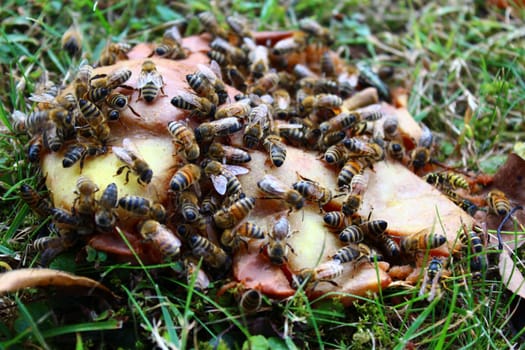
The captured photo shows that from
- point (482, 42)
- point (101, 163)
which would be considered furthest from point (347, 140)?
point (482, 42)

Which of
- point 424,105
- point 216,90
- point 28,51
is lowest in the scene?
point 424,105

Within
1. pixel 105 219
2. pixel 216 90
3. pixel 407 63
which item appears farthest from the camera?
pixel 407 63

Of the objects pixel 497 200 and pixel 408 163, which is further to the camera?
pixel 408 163

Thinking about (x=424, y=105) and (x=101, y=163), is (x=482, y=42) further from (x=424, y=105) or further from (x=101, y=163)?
(x=101, y=163)

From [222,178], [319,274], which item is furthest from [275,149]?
[319,274]

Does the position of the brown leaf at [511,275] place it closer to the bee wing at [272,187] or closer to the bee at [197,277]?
the bee wing at [272,187]

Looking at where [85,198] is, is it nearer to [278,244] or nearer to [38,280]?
[38,280]
